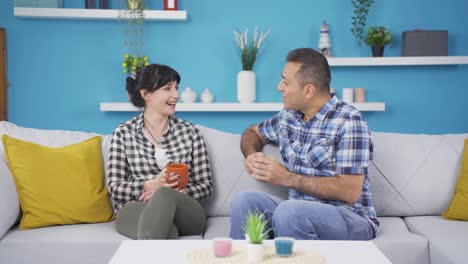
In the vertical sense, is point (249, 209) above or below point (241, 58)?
below

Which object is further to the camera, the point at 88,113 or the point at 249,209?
the point at 88,113

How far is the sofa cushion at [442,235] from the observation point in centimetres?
223

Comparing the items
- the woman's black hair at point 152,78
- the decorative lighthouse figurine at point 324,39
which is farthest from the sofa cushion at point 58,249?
the decorative lighthouse figurine at point 324,39

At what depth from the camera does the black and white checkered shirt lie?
2.57m

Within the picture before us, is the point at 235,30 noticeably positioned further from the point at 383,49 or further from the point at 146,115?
A: the point at 146,115

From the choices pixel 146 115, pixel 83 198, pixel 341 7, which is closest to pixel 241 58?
pixel 341 7

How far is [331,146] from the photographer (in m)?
2.39

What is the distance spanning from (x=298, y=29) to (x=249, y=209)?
8.45ft

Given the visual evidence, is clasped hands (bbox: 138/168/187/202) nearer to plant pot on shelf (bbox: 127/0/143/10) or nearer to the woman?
the woman

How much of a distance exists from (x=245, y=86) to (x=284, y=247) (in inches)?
112

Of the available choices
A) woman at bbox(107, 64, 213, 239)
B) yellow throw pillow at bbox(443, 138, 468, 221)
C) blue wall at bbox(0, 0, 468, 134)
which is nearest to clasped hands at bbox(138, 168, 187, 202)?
woman at bbox(107, 64, 213, 239)

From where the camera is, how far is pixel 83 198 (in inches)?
101

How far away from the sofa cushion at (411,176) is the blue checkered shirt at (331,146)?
33 centimetres

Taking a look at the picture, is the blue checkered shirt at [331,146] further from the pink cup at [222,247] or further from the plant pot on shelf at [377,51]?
the plant pot on shelf at [377,51]
